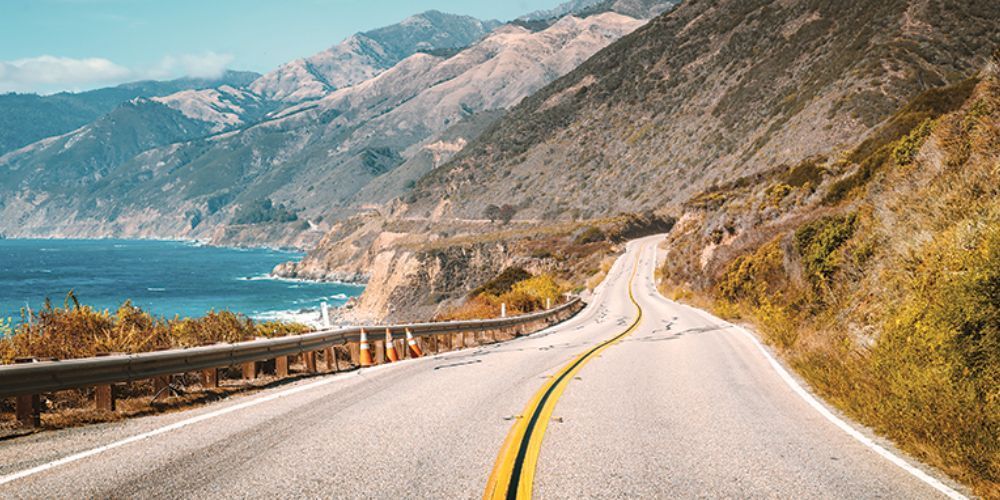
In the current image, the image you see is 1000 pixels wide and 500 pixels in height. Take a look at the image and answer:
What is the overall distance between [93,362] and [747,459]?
21.7 feet

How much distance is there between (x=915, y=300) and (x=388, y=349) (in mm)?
9458

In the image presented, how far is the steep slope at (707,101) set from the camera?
71.2 metres

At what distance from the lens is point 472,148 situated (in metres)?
173

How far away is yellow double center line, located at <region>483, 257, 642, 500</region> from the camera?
509cm

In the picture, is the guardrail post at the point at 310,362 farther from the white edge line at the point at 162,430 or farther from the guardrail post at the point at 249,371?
the guardrail post at the point at 249,371

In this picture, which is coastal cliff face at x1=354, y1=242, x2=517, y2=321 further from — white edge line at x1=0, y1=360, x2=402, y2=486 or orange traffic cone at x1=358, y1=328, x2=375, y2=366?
white edge line at x1=0, y1=360, x2=402, y2=486

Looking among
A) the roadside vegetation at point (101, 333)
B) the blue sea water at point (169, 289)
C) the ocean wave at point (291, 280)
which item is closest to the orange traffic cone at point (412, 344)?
the roadside vegetation at point (101, 333)

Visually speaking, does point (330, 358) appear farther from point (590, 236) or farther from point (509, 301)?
point (590, 236)

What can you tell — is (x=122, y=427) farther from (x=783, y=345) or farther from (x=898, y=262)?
(x=783, y=345)

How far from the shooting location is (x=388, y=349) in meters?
14.2

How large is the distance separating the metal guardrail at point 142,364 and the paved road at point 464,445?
1.73 ft

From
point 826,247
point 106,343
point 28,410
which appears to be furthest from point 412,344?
point 826,247

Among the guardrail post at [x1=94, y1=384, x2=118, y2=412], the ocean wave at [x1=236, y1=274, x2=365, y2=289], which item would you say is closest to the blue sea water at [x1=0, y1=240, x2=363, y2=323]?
the ocean wave at [x1=236, y1=274, x2=365, y2=289]

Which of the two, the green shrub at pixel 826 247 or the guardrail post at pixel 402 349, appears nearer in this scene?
the guardrail post at pixel 402 349
